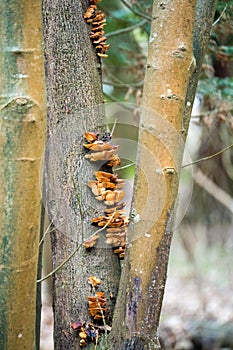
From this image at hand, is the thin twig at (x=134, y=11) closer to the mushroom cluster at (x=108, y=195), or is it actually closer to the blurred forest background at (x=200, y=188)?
the blurred forest background at (x=200, y=188)

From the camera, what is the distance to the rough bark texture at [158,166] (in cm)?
125

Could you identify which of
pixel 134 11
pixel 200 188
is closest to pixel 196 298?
pixel 200 188

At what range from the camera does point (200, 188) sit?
530 centimetres

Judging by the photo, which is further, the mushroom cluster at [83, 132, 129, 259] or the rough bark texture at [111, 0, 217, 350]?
the mushroom cluster at [83, 132, 129, 259]

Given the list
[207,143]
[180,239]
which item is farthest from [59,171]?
[180,239]

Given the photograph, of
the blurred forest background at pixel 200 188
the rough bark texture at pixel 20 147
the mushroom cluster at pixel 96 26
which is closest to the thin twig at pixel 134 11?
the blurred forest background at pixel 200 188

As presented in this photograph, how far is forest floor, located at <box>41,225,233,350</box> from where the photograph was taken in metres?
3.69

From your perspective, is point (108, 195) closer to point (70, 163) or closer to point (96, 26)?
point (70, 163)

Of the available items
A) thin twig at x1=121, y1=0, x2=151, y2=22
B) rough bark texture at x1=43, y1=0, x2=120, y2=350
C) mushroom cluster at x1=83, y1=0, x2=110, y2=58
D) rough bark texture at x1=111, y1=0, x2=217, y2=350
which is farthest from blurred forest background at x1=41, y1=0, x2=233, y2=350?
rough bark texture at x1=111, y1=0, x2=217, y2=350

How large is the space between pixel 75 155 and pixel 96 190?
0.12 m

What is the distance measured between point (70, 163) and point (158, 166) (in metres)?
0.31

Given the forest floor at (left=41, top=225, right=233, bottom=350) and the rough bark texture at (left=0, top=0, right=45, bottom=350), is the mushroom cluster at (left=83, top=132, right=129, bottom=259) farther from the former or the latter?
the forest floor at (left=41, top=225, right=233, bottom=350)

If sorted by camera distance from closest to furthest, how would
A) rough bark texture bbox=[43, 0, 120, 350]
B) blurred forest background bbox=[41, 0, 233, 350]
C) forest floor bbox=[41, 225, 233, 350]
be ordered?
rough bark texture bbox=[43, 0, 120, 350], blurred forest background bbox=[41, 0, 233, 350], forest floor bbox=[41, 225, 233, 350]

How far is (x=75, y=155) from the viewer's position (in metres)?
1.48
